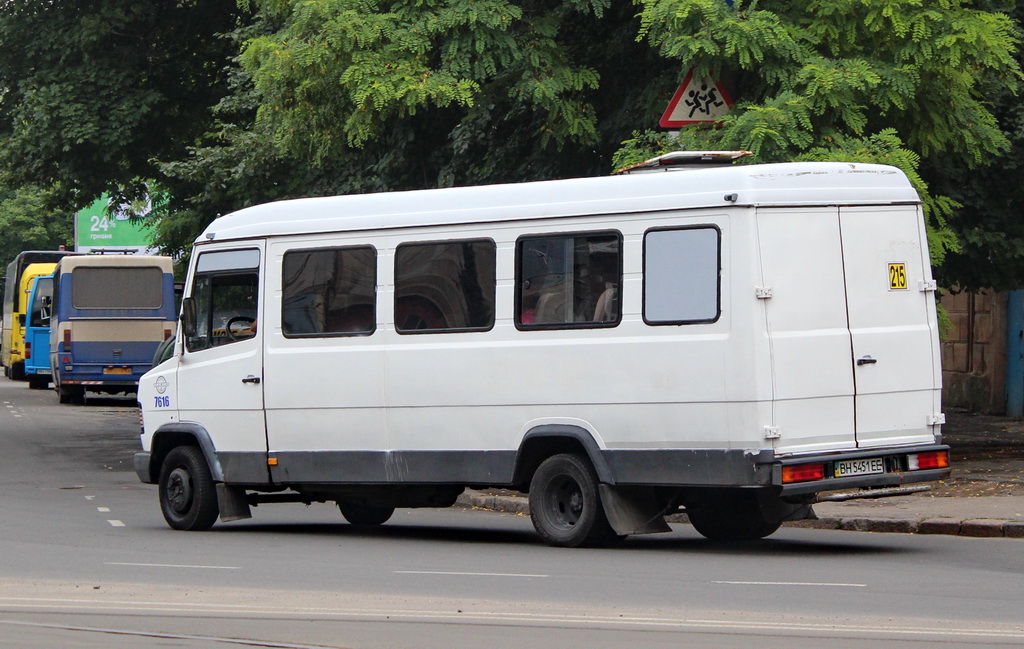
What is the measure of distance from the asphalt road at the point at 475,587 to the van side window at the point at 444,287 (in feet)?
5.49

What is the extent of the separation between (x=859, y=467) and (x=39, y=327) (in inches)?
1477

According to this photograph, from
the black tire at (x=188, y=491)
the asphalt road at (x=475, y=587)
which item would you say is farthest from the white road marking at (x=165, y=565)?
the black tire at (x=188, y=491)

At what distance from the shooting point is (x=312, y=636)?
8070mm

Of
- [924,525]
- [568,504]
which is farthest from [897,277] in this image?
[568,504]

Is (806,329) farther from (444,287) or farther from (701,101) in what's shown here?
(701,101)

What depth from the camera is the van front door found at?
543 inches

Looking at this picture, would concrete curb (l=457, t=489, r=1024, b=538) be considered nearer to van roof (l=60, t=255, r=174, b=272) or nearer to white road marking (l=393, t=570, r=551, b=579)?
white road marking (l=393, t=570, r=551, b=579)

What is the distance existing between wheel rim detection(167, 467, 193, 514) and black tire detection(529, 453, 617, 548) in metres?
3.41

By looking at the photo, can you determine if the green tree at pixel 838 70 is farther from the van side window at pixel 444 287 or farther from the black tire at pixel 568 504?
the black tire at pixel 568 504

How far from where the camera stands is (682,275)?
1142 cm

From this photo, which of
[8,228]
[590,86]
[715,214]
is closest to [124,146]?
[590,86]

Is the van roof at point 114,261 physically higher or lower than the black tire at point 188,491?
higher

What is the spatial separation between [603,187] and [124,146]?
44.8 ft

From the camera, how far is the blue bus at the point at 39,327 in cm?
4528
